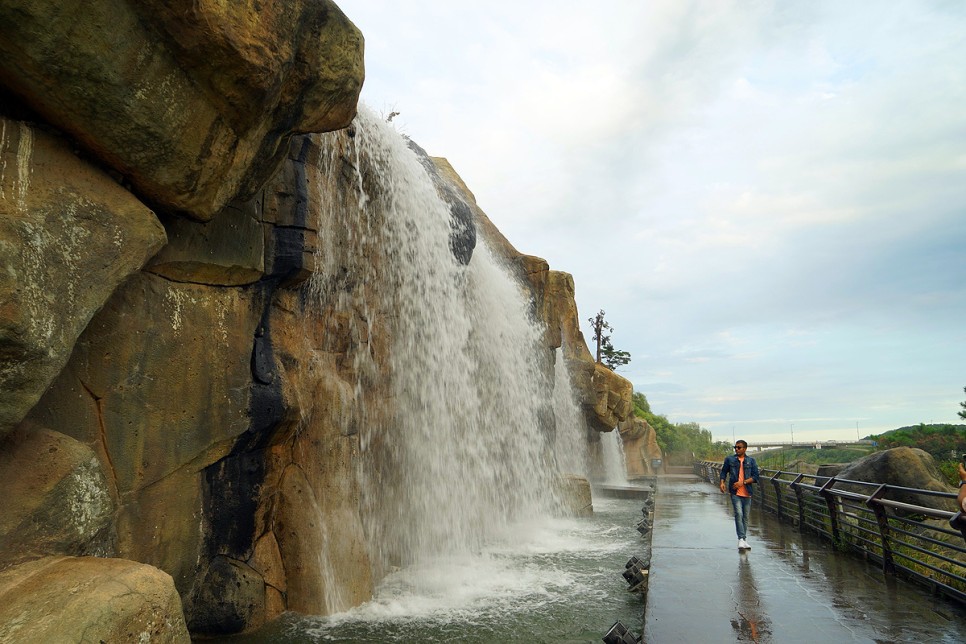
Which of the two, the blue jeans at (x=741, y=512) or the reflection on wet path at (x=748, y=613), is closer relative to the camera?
the reflection on wet path at (x=748, y=613)

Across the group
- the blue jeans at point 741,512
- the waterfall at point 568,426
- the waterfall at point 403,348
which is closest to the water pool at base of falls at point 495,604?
the waterfall at point 403,348

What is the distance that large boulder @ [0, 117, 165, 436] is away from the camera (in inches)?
168

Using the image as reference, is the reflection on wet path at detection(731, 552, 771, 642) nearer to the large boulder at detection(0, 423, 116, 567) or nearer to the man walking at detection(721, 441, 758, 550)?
the man walking at detection(721, 441, 758, 550)

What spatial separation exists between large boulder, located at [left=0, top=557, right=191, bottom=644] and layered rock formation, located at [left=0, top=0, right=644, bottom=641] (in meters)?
0.02

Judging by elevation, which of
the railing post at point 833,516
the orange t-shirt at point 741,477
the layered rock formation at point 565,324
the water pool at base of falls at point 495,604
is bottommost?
the water pool at base of falls at point 495,604

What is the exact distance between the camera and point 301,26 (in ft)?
19.4

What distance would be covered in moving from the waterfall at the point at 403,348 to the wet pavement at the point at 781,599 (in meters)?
4.09

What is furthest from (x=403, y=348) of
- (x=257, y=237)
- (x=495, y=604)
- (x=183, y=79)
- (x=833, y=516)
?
(x=833, y=516)

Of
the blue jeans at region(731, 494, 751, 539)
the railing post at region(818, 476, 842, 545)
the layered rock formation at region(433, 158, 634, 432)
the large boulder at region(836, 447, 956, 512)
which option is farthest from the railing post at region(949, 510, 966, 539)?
the layered rock formation at region(433, 158, 634, 432)

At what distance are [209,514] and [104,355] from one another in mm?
2264

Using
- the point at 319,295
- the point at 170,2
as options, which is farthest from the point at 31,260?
the point at 319,295

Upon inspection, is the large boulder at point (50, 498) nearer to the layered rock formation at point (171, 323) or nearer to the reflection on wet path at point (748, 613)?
the layered rock formation at point (171, 323)

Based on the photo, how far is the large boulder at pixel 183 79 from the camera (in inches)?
185

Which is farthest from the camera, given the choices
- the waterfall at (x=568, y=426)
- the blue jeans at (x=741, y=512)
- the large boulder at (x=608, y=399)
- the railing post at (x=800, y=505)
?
the large boulder at (x=608, y=399)
